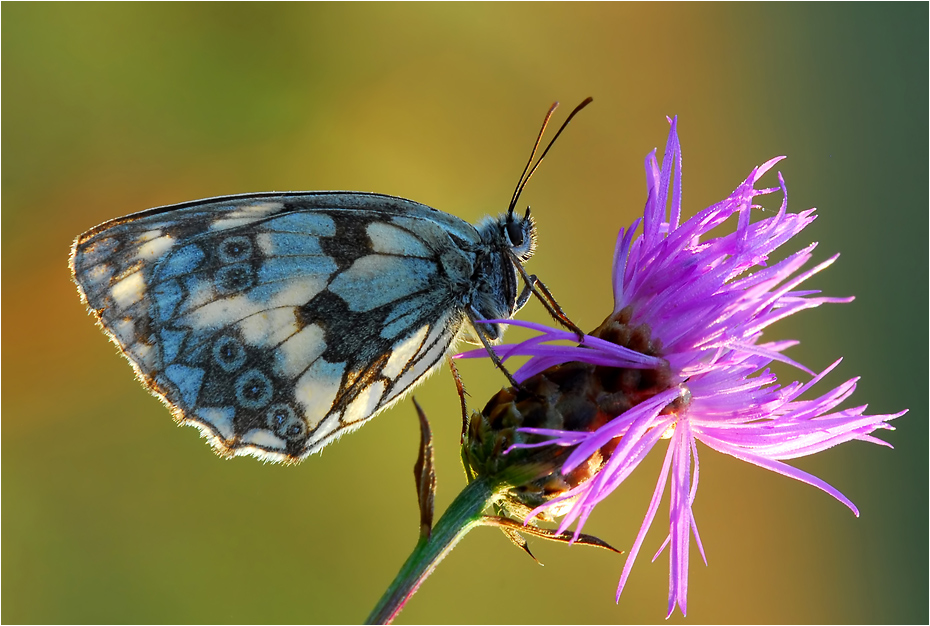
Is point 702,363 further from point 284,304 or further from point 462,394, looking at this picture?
point 284,304

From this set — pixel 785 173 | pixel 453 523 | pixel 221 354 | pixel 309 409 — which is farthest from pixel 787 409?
pixel 785 173

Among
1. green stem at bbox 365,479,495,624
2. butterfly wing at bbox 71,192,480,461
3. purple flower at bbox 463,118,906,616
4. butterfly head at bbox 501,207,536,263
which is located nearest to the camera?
green stem at bbox 365,479,495,624

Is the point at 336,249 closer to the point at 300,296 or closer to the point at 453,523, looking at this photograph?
the point at 300,296

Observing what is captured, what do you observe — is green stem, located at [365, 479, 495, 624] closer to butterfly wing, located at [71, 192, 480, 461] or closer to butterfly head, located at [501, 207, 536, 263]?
butterfly wing, located at [71, 192, 480, 461]

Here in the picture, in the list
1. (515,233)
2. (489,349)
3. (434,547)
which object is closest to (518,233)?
(515,233)

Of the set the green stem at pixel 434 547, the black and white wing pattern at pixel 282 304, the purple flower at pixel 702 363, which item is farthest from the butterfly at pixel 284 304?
the green stem at pixel 434 547

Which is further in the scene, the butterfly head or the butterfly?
the butterfly head

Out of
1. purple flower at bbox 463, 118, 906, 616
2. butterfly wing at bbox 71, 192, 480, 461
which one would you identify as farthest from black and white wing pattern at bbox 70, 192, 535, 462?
purple flower at bbox 463, 118, 906, 616
